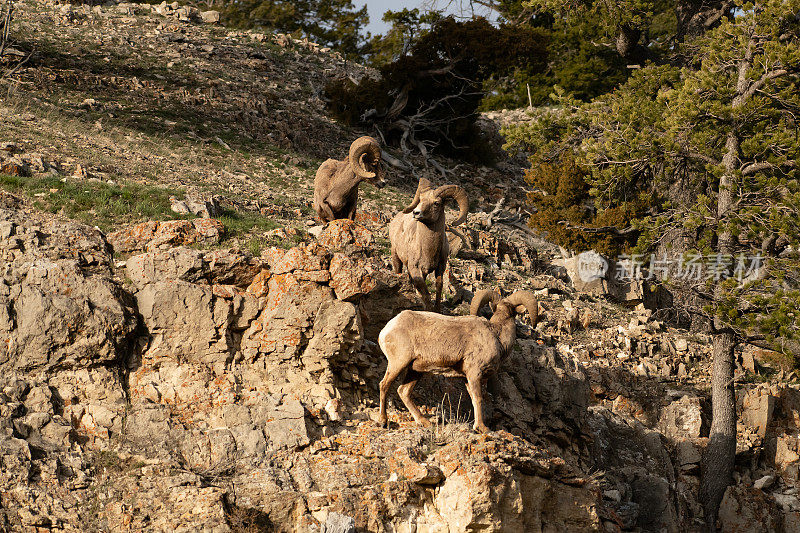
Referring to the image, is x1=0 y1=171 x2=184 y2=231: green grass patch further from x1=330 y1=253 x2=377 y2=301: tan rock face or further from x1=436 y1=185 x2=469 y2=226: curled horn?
x1=436 y1=185 x2=469 y2=226: curled horn

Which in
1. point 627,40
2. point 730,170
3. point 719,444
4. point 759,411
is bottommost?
point 719,444

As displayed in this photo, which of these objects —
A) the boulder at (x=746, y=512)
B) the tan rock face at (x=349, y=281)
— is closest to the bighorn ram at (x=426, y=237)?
the tan rock face at (x=349, y=281)

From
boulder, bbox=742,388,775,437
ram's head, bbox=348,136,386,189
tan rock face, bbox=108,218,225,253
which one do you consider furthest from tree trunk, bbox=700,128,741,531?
tan rock face, bbox=108,218,225,253

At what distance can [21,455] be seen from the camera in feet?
28.6

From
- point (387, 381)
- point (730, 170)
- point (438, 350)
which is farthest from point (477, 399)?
point (730, 170)

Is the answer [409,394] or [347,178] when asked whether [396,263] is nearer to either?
[347,178]

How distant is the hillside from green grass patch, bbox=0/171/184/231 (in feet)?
0.19

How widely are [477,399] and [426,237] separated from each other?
10.9ft

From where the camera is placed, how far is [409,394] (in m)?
10.4

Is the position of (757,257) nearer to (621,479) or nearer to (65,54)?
(621,479)

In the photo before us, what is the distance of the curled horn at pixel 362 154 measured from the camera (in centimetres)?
1365

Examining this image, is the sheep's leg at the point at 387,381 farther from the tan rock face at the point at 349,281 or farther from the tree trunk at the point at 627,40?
the tree trunk at the point at 627,40

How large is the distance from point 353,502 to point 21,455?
10.8 feet

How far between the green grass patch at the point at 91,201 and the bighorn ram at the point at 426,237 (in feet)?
13.1
